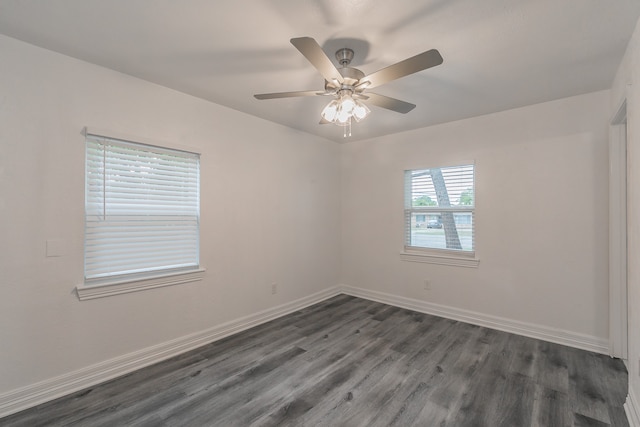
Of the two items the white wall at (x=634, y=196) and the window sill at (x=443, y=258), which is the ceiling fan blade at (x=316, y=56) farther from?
Result: the window sill at (x=443, y=258)

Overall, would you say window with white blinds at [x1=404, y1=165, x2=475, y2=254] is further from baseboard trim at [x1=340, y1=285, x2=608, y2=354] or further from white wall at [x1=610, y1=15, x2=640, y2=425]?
white wall at [x1=610, y1=15, x2=640, y2=425]

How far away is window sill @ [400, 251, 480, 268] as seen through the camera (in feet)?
11.4

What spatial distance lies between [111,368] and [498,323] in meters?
3.82

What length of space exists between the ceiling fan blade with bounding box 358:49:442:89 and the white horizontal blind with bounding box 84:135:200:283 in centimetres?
195

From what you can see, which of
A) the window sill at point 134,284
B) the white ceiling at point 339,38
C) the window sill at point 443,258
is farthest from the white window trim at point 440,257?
the window sill at point 134,284

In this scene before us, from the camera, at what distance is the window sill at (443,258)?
3.48 metres

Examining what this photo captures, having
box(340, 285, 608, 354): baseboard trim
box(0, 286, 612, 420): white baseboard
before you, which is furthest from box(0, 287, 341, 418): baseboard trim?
box(340, 285, 608, 354): baseboard trim

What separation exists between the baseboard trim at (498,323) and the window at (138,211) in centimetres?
271

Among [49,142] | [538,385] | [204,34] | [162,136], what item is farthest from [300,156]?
[538,385]

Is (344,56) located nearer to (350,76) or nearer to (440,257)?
(350,76)

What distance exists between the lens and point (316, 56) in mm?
1613

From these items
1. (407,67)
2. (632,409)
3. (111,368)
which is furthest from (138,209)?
(632,409)

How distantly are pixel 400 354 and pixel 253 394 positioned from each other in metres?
1.38

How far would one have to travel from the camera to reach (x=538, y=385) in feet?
7.26
